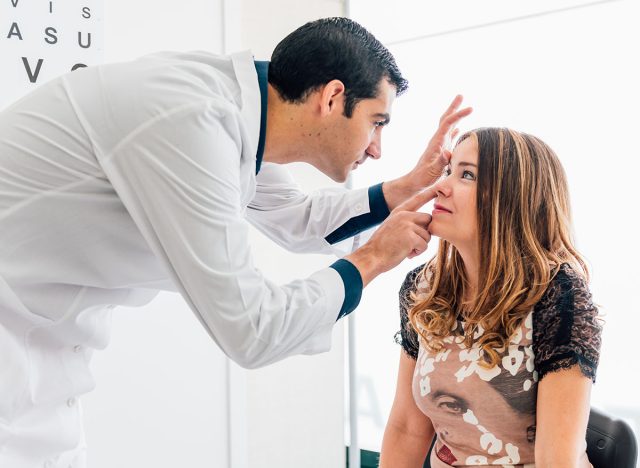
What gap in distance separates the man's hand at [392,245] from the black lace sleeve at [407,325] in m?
0.51

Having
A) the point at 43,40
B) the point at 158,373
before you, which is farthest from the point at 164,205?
the point at 158,373

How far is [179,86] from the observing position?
3.79 feet

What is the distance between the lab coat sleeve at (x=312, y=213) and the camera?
1787 mm

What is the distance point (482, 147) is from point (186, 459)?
1.67 meters

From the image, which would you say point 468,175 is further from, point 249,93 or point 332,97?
point 249,93

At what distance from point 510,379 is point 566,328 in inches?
7.1

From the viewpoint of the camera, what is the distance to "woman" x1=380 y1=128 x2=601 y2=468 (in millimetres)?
1452

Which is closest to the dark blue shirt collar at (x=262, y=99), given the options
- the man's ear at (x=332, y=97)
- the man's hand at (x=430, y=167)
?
the man's ear at (x=332, y=97)

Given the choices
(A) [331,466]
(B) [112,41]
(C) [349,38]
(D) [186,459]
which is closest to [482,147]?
(C) [349,38]

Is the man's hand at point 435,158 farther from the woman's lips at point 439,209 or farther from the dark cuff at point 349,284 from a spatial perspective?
the dark cuff at point 349,284

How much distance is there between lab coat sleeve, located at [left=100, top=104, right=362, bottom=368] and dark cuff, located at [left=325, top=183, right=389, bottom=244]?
0.66 meters

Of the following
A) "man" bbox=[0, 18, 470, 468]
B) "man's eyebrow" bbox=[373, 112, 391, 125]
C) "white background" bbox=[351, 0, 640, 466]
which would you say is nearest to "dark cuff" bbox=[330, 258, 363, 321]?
"man" bbox=[0, 18, 470, 468]

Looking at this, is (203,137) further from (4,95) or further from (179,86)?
(4,95)

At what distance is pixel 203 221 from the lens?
108 centimetres
